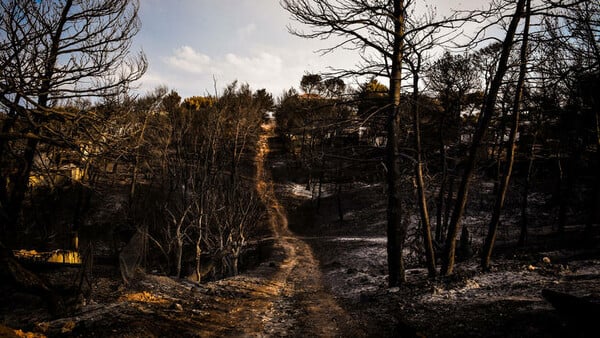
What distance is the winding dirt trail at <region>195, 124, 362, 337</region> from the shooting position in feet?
19.2

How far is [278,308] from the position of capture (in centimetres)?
777

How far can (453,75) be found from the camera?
1669 cm

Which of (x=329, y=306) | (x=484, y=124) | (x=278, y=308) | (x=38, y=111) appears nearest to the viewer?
(x=38, y=111)

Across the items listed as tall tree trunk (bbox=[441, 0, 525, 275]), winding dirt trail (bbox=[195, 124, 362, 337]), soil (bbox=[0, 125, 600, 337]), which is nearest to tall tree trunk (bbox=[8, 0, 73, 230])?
soil (bbox=[0, 125, 600, 337])

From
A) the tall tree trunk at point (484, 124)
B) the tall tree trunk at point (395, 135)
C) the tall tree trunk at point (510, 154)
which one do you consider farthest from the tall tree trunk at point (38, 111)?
the tall tree trunk at point (510, 154)

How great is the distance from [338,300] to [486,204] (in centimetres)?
2232

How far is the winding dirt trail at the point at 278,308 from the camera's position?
5852mm

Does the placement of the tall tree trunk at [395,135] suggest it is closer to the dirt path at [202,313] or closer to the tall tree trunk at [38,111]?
the dirt path at [202,313]

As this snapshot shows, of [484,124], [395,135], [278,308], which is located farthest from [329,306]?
[484,124]

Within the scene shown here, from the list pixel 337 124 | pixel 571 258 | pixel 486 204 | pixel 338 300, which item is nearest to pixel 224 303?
pixel 338 300

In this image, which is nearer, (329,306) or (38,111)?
(38,111)

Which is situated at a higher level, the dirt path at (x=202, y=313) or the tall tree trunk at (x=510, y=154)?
the tall tree trunk at (x=510, y=154)

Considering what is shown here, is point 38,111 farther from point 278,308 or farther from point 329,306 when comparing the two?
point 329,306

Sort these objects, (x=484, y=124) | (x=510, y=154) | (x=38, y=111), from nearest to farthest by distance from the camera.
→ (x=38, y=111) < (x=484, y=124) < (x=510, y=154)
